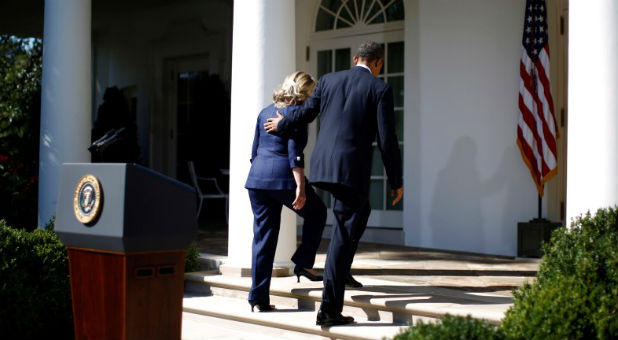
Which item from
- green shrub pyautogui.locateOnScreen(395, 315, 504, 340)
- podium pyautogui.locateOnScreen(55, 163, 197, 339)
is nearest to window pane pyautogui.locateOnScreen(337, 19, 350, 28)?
podium pyautogui.locateOnScreen(55, 163, 197, 339)

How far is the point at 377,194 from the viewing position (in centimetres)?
959

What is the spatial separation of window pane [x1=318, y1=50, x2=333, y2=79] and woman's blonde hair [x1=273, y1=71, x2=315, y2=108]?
15.9 feet

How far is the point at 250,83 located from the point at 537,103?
3.35m

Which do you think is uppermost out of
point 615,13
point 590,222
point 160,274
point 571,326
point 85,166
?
point 615,13

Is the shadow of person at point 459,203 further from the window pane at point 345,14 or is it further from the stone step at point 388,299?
the stone step at point 388,299

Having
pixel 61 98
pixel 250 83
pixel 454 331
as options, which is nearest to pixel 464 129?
pixel 250 83

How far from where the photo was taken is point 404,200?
9.21m

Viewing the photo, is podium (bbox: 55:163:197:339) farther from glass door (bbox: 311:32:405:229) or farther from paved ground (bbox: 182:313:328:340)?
glass door (bbox: 311:32:405:229)

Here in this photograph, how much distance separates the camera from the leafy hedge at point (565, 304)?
3465 mm

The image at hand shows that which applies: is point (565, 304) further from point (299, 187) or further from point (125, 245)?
point (125, 245)

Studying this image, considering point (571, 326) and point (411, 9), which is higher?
point (411, 9)

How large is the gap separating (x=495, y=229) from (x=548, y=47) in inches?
81.7

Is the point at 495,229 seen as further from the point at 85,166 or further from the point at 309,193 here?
the point at 85,166

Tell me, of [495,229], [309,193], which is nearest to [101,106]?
[495,229]
